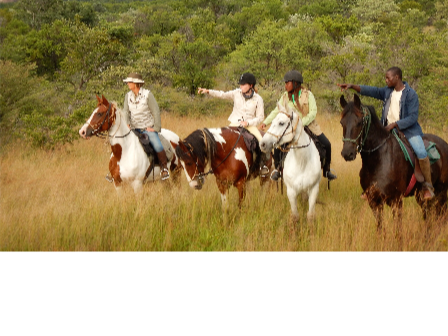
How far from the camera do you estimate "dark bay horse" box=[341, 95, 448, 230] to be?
18.5 feet

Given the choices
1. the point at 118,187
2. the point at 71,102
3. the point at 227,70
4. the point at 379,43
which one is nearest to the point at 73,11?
the point at 227,70

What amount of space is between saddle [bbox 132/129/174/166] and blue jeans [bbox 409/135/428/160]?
4.27m

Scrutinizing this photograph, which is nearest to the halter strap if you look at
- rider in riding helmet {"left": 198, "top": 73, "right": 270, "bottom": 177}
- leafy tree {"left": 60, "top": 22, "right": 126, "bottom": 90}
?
rider in riding helmet {"left": 198, "top": 73, "right": 270, "bottom": 177}

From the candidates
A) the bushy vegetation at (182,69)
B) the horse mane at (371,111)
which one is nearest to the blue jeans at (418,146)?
the horse mane at (371,111)

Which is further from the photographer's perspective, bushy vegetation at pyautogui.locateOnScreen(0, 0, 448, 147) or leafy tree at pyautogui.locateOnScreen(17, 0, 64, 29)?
leafy tree at pyautogui.locateOnScreen(17, 0, 64, 29)

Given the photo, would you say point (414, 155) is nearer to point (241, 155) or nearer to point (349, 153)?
point (349, 153)

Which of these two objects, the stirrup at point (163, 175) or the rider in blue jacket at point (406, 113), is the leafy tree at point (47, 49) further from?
the rider in blue jacket at point (406, 113)

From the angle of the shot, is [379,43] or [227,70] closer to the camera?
[379,43]

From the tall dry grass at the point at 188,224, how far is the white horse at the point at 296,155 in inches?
19.6

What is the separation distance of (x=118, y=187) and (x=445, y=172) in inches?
217

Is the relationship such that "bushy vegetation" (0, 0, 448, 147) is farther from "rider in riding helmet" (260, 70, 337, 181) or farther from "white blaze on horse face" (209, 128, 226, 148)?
"rider in riding helmet" (260, 70, 337, 181)

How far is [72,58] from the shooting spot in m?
Result: 19.6

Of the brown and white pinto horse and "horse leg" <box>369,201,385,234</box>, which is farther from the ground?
the brown and white pinto horse

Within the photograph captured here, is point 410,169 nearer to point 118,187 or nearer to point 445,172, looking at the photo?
point 445,172
